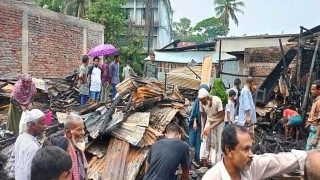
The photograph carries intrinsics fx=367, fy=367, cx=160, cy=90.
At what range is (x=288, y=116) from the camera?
34.2 ft

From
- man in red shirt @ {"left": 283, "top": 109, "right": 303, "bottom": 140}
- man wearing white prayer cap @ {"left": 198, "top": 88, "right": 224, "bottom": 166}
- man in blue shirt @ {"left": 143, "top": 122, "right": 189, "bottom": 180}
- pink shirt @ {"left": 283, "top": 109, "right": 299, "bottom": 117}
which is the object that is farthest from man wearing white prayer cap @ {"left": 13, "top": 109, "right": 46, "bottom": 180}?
pink shirt @ {"left": 283, "top": 109, "right": 299, "bottom": 117}

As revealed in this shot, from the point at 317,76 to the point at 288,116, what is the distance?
6.33 feet

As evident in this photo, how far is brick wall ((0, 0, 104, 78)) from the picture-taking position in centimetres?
1234

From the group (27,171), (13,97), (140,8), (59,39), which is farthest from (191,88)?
(140,8)

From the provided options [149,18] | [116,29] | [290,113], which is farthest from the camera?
[149,18]

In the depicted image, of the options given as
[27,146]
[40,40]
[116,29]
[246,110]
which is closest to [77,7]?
[116,29]

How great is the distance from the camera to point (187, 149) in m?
4.47

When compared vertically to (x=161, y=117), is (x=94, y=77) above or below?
above

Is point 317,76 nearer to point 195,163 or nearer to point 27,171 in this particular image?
point 195,163

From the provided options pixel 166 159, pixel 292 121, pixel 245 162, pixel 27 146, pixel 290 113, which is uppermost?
pixel 245 162

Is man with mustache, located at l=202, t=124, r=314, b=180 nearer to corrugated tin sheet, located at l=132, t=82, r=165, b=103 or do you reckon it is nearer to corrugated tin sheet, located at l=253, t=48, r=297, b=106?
corrugated tin sheet, located at l=132, t=82, r=165, b=103

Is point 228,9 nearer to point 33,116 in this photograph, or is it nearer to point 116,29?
point 116,29

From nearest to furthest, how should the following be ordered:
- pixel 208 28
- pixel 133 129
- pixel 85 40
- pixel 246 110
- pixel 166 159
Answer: pixel 166 159
pixel 133 129
pixel 246 110
pixel 85 40
pixel 208 28

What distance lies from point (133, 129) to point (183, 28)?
59.6 meters
